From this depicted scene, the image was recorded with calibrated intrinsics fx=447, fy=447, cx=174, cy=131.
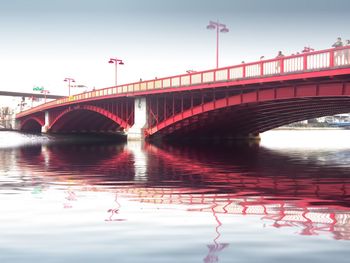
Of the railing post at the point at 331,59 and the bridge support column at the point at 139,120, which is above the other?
the railing post at the point at 331,59

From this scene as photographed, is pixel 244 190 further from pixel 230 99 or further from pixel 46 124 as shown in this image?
pixel 46 124

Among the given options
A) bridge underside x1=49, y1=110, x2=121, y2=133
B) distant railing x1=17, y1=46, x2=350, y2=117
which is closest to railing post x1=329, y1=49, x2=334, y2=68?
distant railing x1=17, y1=46, x2=350, y2=117

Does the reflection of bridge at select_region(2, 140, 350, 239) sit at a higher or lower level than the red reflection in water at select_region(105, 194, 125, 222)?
higher

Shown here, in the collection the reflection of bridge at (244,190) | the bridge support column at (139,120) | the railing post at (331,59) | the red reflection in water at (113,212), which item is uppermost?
the railing post at (331,59)

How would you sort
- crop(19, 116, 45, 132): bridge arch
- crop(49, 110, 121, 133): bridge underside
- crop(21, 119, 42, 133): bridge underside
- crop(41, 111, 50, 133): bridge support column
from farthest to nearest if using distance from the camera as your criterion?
crop(21, 119, 42, 133): bridge underside → crop(19, 116, 45, 132): bridge arch → crop(41, 111, 50, 133): bridge support column → crop(49, 110, 121, 133): bridge underside

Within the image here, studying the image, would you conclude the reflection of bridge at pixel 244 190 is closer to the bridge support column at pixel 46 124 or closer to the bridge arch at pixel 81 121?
the bridge arch at pixel 81 121

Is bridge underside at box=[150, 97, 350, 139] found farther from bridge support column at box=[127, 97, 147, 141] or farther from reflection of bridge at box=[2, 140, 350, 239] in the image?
reflection of bridge at box=[2, 140, 350, 239]

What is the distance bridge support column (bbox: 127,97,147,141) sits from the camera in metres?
57.5

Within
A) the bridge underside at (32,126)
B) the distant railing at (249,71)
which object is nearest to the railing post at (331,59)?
the distant railing at (249,71)

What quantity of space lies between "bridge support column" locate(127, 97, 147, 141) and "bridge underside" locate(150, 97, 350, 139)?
178 centimetres

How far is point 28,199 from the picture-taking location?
516 inches

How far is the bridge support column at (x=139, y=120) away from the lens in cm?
5753

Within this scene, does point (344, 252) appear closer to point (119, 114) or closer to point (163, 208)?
point (163, 208)

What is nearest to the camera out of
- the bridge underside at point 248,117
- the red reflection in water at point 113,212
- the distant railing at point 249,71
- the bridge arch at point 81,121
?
the red reflection in water at point 113,212
